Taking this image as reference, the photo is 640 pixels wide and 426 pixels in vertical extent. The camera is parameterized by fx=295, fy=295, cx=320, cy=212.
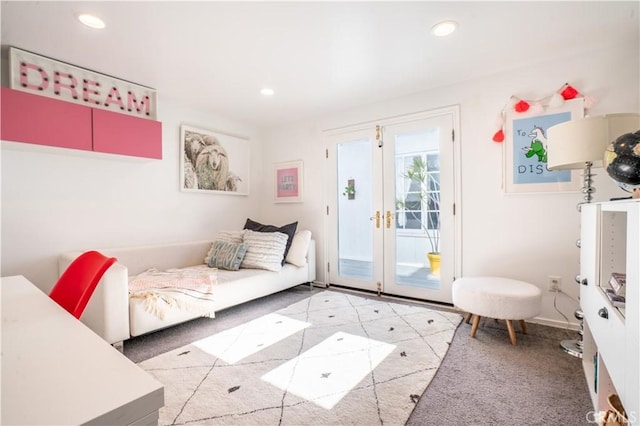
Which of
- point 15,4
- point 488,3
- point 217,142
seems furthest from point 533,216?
point 15,4

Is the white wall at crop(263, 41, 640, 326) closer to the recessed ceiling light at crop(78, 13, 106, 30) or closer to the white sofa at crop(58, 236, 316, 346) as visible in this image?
the white sofa at crop(58, 236, 316, 346)

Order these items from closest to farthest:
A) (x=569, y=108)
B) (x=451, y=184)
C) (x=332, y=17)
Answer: (x=332, y=17), (x=569, y=108), (x=451, y=184)

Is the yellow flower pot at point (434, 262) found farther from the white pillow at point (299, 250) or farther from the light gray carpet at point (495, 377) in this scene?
the white pillow at point (299, 250)

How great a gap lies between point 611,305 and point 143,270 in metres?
3.48

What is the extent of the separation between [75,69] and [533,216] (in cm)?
425

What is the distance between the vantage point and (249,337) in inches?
92.0

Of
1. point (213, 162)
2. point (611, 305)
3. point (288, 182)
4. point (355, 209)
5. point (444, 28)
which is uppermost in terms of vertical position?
point (444, 28)

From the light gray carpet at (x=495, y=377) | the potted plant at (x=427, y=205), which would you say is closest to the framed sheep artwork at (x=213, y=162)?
the light gray carpet at (x=495, y=377)

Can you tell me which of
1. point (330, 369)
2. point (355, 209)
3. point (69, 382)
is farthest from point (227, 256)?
point (69, 382)

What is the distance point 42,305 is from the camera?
1.01 metres

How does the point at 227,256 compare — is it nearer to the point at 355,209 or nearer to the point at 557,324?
the point at 355,209

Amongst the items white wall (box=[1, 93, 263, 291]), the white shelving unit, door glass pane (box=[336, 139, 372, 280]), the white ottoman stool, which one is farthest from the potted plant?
white wall (box=[1, 93, 263, 291])

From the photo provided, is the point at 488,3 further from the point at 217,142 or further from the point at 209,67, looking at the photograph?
the point at 217,142

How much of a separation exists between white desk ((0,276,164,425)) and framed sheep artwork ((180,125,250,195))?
3.12 metres
